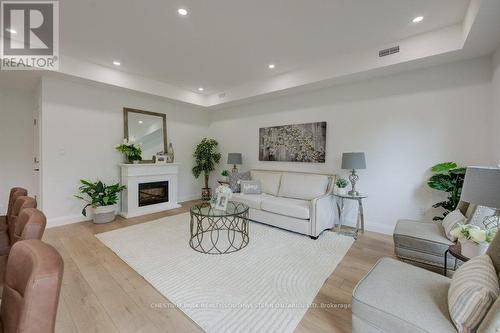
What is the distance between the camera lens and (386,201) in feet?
11.6

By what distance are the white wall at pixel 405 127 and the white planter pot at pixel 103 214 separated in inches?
148

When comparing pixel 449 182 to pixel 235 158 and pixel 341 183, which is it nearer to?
pixel 341 183

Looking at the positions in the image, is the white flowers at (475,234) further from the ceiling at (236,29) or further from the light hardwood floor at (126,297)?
the ceiling at (236,29)

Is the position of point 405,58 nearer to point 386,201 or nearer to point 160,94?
point 386,201

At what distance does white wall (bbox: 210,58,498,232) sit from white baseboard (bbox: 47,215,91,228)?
14.2ft

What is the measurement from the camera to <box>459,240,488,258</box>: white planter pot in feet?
4.89

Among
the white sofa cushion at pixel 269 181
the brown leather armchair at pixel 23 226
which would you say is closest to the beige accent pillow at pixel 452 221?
the white sofa cushion at pixel 269 181

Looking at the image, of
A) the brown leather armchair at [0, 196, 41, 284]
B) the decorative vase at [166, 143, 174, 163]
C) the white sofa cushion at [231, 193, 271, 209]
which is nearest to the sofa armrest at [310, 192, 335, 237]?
the white sofa cushion at [231, 193, 271, 209]

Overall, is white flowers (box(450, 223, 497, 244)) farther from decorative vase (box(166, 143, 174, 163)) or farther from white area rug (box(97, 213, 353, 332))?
decorative vase (box(166, 143, 174, 163))

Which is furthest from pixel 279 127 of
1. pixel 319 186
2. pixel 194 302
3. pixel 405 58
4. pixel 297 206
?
pixel 194 302

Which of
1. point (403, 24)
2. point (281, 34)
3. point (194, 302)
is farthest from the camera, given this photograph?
point (281, 34)

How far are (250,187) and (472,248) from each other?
3304mm

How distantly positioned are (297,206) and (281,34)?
8.12 feet

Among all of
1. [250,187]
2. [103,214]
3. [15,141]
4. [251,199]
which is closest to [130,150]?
[103,214]
